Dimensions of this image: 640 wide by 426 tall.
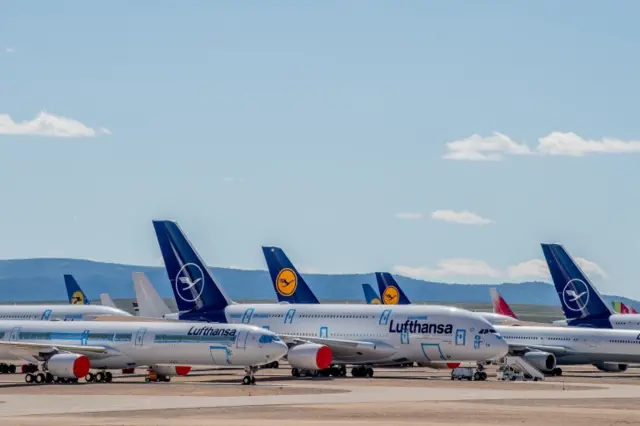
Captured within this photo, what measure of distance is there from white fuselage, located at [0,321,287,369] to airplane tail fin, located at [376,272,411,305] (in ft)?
216

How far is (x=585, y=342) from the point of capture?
109625 mm

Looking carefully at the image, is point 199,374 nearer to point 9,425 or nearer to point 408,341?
point 408,341

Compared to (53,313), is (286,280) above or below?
above

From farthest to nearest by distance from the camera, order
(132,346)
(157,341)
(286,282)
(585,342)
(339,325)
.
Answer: (286,282)
(585,342)
(339,325)
(132,346)
(157,341)

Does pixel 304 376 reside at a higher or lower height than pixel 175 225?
lower

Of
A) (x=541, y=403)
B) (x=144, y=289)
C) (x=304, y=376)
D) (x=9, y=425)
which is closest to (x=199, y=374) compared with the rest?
(x=304, y=376)

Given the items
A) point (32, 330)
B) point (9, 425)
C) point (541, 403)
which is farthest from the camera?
point (32, 330)

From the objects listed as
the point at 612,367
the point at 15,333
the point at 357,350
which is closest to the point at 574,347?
the point at 612,367

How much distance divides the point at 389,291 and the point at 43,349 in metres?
71.6

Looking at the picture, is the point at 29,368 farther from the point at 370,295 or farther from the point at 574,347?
the point at 370,295

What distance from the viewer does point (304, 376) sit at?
318 feet

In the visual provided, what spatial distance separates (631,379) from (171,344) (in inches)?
1283

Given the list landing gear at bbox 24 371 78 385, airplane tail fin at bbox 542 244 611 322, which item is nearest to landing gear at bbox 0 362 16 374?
landing gear at bbox 24 371 78 385

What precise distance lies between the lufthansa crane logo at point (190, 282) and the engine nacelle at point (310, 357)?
14.9 metres
